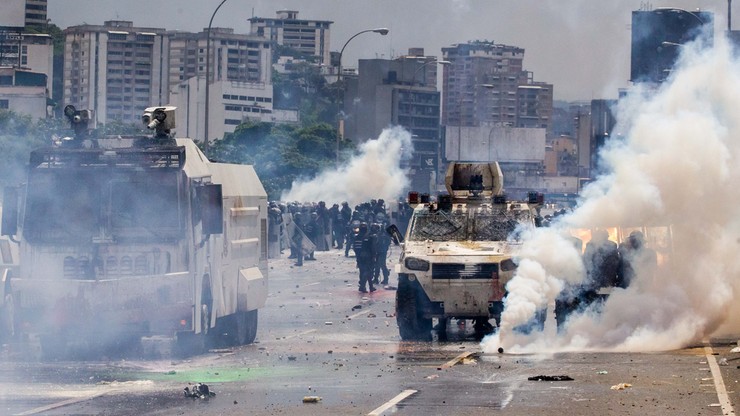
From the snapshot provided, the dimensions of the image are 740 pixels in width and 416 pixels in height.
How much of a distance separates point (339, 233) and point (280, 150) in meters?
54.3

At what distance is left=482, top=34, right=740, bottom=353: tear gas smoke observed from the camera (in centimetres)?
2314

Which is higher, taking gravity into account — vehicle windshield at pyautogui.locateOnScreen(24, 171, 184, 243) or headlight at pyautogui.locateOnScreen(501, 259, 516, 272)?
vehicle windshield at pyautogui.locateOnScreen(24, 171, 184, 243)

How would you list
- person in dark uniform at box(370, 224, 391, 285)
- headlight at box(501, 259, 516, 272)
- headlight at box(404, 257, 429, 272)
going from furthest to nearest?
1. person in dark uniform at box(370, 224, 391, 285)
2. headlight at box(404, 257, 429, 272)
3. headlight at box(501, 259, 516, 272)

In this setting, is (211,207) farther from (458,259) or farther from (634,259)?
(634,259)

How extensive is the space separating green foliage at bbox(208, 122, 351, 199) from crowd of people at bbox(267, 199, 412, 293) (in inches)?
1338

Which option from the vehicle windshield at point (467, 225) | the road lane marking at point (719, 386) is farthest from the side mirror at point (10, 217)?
the road lane marking at point (719, 386)

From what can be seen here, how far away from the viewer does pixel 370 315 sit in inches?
1198

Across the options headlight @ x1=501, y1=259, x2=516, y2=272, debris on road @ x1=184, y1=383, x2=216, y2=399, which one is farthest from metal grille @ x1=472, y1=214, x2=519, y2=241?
debris on road @ x1=184, y1=383, x2=216, y2=399

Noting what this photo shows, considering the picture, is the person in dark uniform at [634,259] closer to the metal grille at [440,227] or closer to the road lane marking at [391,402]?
the metal grille at [440,227]

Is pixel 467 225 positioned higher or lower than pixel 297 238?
higher

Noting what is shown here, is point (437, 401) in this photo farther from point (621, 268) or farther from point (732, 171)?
point (732, 171)

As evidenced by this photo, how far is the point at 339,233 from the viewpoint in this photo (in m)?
63.5

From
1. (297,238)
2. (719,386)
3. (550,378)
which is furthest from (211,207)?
(297,238)

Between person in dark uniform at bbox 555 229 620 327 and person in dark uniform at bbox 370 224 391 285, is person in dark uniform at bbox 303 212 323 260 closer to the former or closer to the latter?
person in dark uniform at bbox 370 224 391 285
